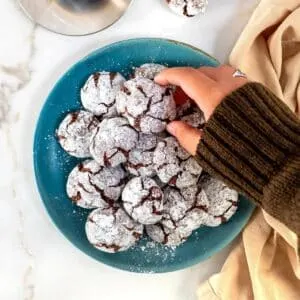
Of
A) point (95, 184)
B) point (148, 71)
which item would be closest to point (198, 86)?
point (148, 71)

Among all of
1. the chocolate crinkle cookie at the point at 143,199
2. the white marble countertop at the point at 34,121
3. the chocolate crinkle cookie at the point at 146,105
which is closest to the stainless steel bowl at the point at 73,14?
the white marble countertop at the point at 34,121

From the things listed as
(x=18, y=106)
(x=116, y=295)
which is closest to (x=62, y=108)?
(x=18, y=106)

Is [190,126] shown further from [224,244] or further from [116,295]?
[116,295]

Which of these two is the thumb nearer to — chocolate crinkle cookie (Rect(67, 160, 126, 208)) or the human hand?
the human hand

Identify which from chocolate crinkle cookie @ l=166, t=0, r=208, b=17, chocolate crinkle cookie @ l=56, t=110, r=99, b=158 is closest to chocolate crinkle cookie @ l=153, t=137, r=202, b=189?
chocolate crinkle cookie @ l=56, t=110, r=99, b=158

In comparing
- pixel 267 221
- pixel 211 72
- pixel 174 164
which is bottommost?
pixel 267 221

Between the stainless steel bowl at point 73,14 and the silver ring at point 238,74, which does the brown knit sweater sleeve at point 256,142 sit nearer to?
the silver ring at point 238,74

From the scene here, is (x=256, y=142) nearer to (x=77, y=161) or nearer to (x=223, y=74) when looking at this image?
(x=223, y=74)
